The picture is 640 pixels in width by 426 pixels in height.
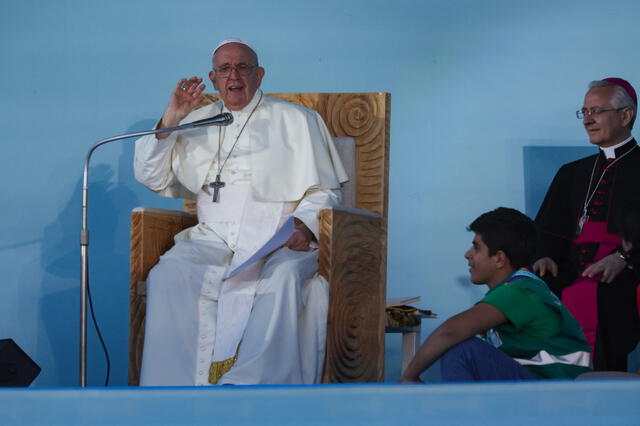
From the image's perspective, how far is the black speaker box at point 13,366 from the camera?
10.2ft

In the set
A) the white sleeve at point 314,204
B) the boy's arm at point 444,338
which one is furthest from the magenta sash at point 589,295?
the boy's arm at point 444,338

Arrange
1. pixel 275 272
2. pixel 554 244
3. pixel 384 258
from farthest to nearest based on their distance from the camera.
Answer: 1. pixel 554 244
2. pixel 384 258
3. pixel 275 272

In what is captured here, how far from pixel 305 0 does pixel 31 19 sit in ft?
5.34

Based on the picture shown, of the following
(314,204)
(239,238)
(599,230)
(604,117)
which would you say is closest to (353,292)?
(314,204)

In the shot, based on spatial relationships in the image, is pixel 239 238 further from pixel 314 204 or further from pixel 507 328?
pixel 507 328

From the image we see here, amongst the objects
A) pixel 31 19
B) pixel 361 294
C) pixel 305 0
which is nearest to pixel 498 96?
pixel 305 0

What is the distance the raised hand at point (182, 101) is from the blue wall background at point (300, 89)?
153 centimetres

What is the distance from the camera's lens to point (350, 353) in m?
3.35

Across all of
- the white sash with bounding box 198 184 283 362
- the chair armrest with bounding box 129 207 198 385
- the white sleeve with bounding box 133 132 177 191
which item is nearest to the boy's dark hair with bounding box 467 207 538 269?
the white sash with bounding box 198 184 283 362

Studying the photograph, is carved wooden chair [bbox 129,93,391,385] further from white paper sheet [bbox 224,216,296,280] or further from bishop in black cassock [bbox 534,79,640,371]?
bishop in black cassock [bbox 534,79,640,371]

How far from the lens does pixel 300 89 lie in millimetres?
5098

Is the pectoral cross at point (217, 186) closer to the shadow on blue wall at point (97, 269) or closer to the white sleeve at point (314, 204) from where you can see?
the white sleeve at point (314, 204)

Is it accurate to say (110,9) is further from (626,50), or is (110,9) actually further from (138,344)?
(626,50)

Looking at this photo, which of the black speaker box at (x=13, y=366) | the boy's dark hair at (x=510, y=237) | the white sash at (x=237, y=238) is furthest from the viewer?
the white sash at (x=237, y=238)
